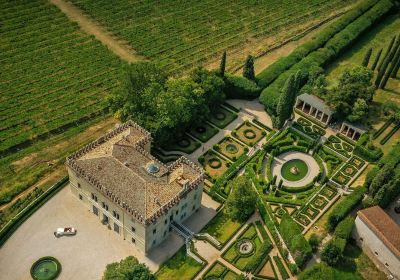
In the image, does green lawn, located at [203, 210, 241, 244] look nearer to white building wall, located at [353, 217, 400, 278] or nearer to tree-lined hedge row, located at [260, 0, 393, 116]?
white building wall, located at [353, 217, 400, 278]

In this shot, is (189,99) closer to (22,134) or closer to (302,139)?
(302,139)

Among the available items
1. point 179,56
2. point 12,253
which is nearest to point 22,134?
point 12,253

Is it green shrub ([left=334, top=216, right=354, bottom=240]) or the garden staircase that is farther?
green shrub ([left=334, top=216, right=354, bottom=240])

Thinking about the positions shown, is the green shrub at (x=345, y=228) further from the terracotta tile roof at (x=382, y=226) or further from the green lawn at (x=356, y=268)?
the green lawn at (x=356, y=268)

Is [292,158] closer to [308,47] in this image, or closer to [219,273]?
[219,273]

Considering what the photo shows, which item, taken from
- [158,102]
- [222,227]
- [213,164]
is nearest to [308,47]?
[213,164]

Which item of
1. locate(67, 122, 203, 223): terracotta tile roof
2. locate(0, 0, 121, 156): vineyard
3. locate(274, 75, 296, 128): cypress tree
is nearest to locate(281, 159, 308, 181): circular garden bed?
locate(274, 75, 296, 128): cypress tree
